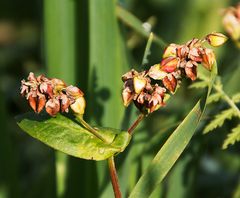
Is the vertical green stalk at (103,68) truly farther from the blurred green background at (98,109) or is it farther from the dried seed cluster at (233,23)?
the dried seed cluster at (233,23)

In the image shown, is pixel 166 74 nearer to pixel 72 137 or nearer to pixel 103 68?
pixel 72 137

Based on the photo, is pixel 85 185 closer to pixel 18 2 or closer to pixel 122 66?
pixel 122 66

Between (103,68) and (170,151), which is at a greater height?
(170,151)

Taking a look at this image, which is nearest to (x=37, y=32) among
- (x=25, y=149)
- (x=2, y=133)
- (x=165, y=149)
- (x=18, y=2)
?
(x=18, y=2)

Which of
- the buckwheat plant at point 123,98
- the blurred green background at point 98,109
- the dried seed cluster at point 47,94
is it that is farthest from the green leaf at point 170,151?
the blurred green background at point 98,109

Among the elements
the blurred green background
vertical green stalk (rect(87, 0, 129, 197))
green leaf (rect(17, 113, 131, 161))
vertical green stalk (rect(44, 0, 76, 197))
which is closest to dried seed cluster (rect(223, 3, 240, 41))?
the blurred green background

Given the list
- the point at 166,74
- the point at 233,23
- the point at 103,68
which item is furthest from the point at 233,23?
the point at 166,74

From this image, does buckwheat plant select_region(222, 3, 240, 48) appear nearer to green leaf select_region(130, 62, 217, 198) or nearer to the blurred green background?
the blurred green background
